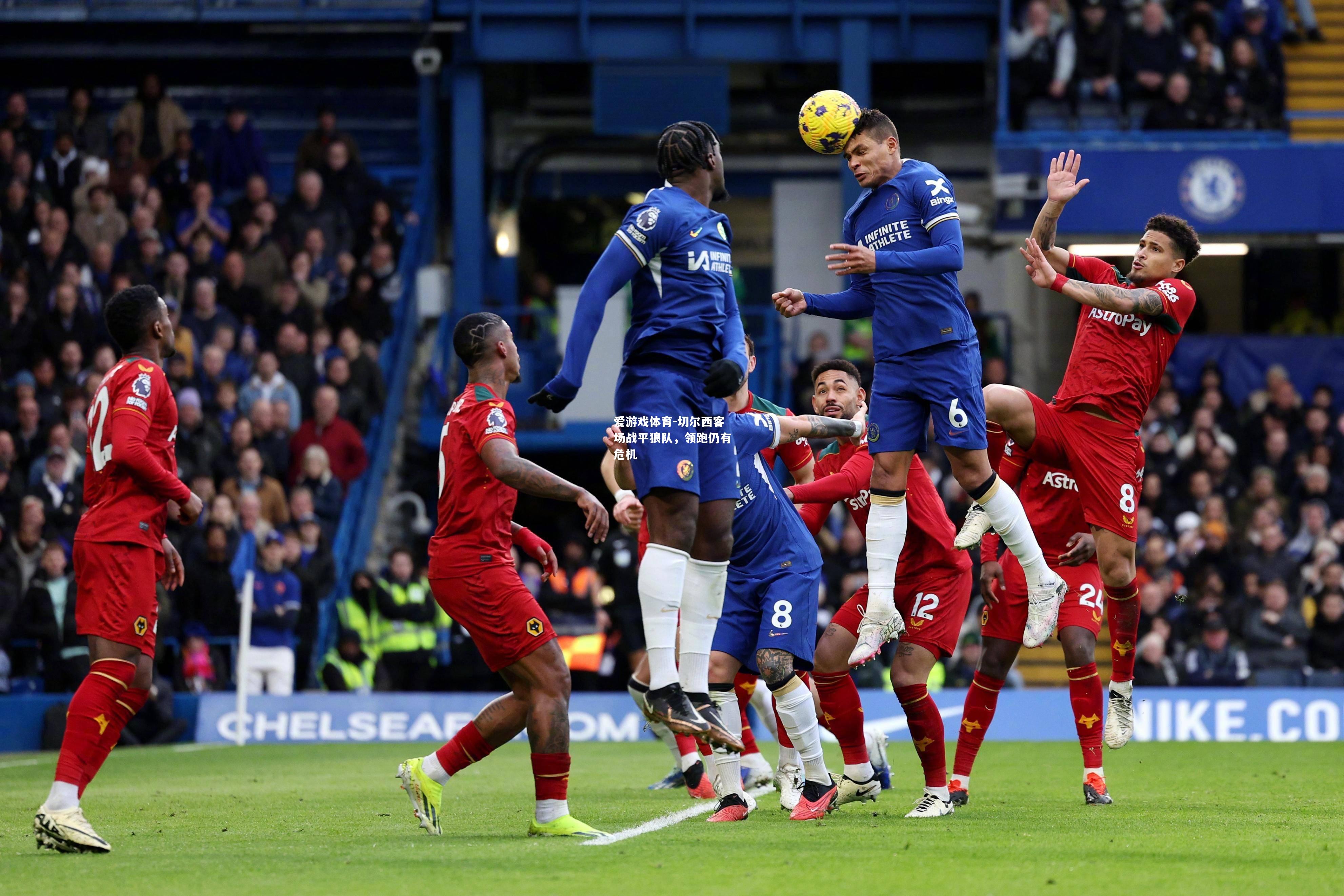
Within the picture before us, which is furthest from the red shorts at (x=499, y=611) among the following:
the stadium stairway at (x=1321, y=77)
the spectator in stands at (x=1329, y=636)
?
the stadium stairway at (x=1321, y=77)

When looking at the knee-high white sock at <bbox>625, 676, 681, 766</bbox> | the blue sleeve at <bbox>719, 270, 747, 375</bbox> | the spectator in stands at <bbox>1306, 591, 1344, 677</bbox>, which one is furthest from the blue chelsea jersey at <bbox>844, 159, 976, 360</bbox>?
the spectator in stands at <bbox>1306, 591, 1344, 677</bbox>

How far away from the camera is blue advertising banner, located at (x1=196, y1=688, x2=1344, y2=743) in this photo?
16.3 metres

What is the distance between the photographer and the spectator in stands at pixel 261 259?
2191 centimetres

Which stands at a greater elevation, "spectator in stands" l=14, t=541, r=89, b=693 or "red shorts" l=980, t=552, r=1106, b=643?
"red shorts" l=980, t=552, r=1106, b=643

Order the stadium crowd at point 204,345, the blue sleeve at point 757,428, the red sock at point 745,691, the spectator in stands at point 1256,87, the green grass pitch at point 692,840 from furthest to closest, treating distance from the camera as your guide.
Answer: the spectator in stands at point 1256,87 < the stadium crowd at point 204,345 < the red sock at point 745,691 < the blue sleeve at point 757,428 < the green grass pitch at point 692,840

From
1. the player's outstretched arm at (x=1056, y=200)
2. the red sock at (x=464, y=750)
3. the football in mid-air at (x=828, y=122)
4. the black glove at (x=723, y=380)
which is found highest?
the football in mid-air at (x=828, y=122)

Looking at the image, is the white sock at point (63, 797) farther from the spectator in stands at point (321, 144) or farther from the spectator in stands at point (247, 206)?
the spectator in stands at point (321, 144)

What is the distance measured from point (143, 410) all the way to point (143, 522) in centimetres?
52

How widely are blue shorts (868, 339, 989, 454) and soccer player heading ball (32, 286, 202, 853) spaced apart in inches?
135

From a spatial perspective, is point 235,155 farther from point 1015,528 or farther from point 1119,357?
point 1015,528

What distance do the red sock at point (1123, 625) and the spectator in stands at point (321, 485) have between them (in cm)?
1192

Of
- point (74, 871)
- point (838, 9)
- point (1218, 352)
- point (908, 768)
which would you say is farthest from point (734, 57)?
point (74, 871)

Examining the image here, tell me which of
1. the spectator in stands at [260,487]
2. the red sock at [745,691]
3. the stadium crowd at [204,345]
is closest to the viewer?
the red sock at [745,691]

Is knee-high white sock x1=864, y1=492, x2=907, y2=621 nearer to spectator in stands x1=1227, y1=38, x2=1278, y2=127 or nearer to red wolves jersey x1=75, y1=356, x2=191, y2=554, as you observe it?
red wolves jersey x1=75, y1=356, x2=191, y2=554
